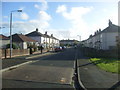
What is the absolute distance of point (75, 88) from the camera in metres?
8.32

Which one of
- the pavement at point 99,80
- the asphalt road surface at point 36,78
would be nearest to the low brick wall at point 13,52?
the asphalt road surface at point 36,78

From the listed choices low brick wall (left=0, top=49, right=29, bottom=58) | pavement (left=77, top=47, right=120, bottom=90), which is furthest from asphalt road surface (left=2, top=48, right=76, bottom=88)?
low brick wall (left=0, top=49, right=29, bottom=58)

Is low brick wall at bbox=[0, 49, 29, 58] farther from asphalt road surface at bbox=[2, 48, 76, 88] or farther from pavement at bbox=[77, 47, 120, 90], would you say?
pavement at bbox=[77, 47, 120, 90]

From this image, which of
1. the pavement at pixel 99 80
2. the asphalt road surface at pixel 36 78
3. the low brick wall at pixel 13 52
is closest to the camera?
the pavement at pixel 99 80

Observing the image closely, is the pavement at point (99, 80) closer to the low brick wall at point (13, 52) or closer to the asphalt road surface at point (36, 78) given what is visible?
the asphalt road surface at point (36, 78)

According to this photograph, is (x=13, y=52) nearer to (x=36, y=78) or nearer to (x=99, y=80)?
(x=36, y=78)

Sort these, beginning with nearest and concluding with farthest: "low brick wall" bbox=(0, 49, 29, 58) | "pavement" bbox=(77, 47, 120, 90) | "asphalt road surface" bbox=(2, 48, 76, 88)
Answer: "pavement" bbox=(77, 47, 120, 90)
"asphalt road surface" bbox=(2, 48, 76, 88)
"low brick wall" bbox=(0, 49, 29, 58)

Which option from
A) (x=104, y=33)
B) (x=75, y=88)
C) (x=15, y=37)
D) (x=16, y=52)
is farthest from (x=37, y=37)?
(x=75, y=88)

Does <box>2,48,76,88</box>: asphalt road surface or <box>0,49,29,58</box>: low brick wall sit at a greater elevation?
<box>0,49,29,58</box>: low brick wall

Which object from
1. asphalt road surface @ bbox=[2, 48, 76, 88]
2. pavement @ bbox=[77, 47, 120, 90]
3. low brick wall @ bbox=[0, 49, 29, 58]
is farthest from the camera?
low brick wall @ bbox=[0, 49, 29, 58]

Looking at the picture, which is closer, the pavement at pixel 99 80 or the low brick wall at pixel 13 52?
the pavement at pixel 99 80

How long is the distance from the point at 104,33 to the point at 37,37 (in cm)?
3126

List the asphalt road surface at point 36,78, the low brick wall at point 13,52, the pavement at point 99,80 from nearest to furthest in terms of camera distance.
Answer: the pavement at point 99,80 → the asphalt road surface at point 36,78 → the low brick wall at point 13,52

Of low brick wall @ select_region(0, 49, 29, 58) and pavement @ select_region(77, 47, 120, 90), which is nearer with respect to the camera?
pavement @ select_region(77, 47, 120, 90)
